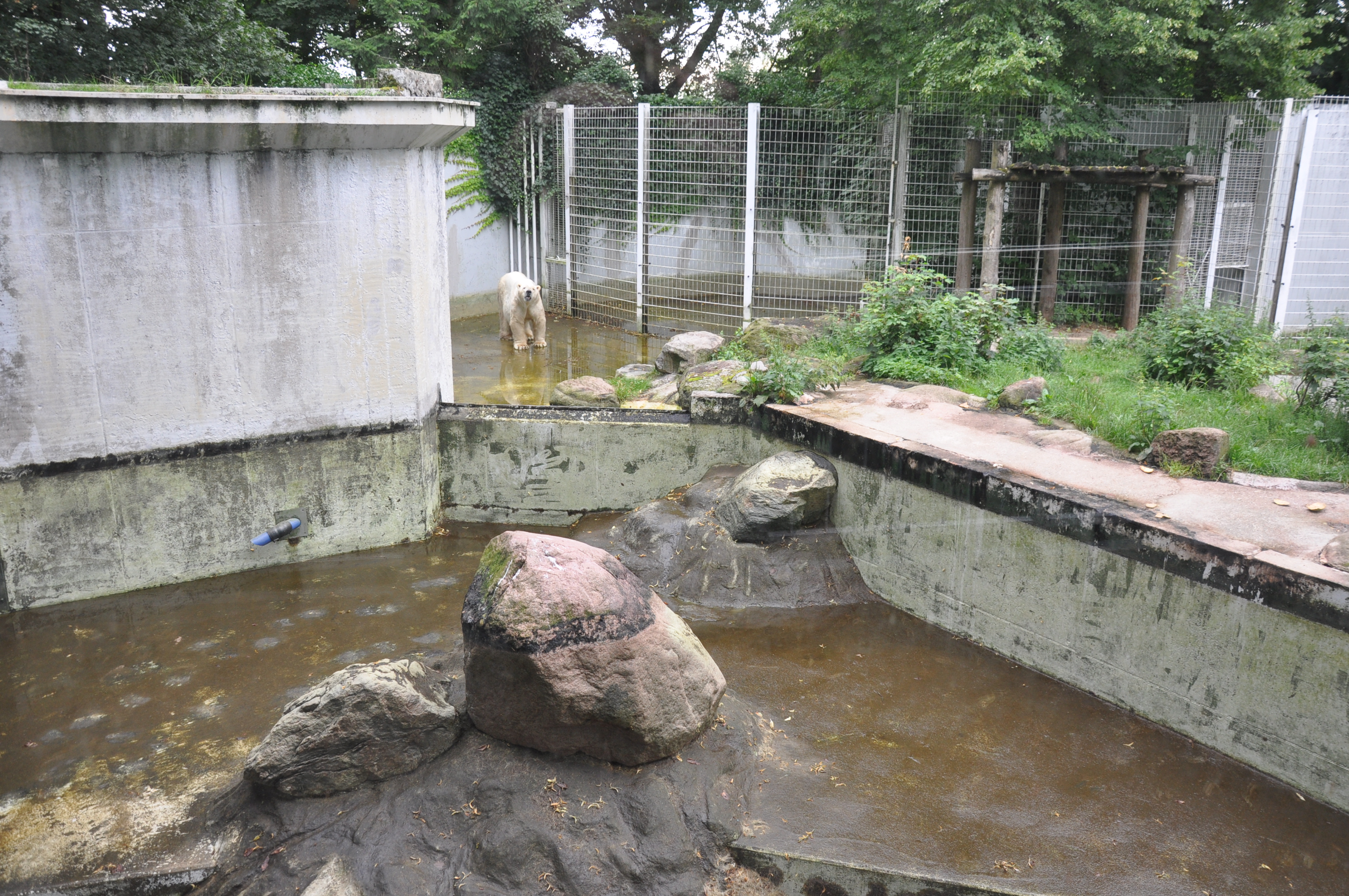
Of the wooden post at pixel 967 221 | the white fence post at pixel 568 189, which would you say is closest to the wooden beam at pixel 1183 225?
the wooden post at pixel 967 221

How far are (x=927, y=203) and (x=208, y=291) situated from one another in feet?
23.1

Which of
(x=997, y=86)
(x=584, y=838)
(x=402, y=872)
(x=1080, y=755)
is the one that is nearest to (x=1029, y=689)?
(x=1080, y=755)

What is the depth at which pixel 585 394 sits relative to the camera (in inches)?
336

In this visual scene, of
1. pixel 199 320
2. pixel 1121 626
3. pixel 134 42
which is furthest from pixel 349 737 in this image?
pixel 134 42

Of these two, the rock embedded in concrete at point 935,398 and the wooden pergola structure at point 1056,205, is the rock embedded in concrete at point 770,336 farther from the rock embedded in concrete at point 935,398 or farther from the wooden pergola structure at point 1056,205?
the rock embedded in concrete at point 935,398

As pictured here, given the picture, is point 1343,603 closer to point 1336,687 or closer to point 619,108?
point 1336,687

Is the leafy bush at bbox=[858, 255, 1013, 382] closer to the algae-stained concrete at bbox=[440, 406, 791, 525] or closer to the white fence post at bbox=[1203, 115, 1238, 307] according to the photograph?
the algae-stained concrete at bbox=[440, 406, 791, 525]

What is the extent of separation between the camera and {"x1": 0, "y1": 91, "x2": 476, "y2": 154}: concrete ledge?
551 centimetres

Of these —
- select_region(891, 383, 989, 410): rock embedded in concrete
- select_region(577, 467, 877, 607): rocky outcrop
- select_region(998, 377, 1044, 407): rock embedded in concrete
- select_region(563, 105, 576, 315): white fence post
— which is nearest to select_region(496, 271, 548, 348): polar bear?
select_region(563, 105, 576, 315): white fence post

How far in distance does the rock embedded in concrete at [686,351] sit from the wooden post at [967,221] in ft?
7.94

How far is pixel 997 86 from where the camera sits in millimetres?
8977

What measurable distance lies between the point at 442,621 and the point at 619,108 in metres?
6.94

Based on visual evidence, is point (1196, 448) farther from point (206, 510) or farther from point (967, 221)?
point (206, 510)

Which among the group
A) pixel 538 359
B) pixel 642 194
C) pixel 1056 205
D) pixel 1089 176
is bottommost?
pixel 538 359
